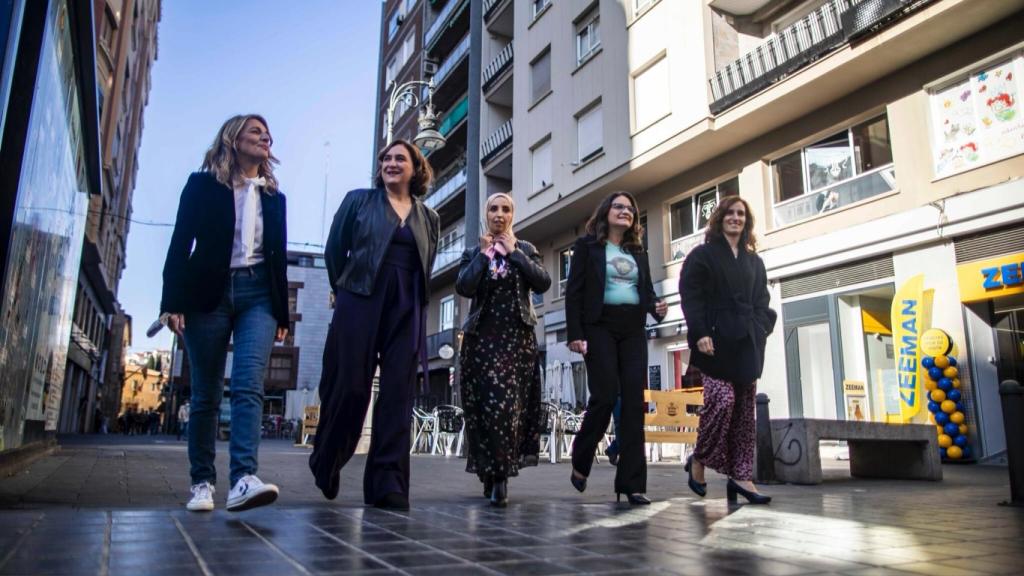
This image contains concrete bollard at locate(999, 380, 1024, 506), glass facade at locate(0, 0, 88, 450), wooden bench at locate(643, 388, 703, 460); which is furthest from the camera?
wooden bench at locate(643, 388, 703, 460)

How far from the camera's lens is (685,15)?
1722 cm

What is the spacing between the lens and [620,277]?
497cm

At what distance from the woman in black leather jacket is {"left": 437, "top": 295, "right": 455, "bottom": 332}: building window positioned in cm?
2691

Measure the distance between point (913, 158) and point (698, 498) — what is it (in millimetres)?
10723

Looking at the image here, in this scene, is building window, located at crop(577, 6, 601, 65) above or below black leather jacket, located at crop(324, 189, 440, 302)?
above

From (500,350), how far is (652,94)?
1484 cm

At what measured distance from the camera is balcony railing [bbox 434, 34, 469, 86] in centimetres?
3053

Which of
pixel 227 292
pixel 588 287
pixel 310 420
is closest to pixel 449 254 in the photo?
pixel 310 420

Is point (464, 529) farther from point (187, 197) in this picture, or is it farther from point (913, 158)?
point (913, 158)

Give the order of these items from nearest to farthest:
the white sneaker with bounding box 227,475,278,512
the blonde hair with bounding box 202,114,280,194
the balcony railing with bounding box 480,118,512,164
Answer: the white sneaker with bounding box 227,475,278,512 → the blonde hair with bounding box 202,114,280,194 → the balcony railing with bounding box 480,118,512,164

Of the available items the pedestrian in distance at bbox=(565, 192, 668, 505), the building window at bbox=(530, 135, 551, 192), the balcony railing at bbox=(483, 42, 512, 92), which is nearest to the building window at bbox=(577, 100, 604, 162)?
the building window at bbox=(530, 135, 551, 192)

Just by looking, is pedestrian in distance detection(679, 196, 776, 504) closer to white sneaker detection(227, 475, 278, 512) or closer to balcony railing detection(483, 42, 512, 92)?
white sneaker detection(227, 475, 278, 512)

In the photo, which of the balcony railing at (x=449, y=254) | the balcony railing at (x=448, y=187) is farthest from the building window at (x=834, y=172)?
the balcony railing at (x=448, y=187)

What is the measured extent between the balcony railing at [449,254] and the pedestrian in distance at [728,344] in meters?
24.2
